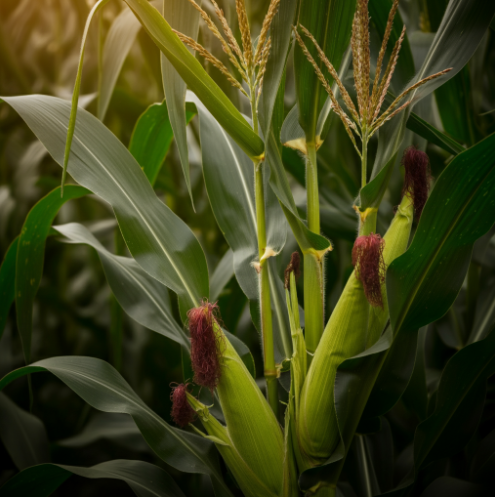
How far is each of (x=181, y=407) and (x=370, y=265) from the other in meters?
0.24

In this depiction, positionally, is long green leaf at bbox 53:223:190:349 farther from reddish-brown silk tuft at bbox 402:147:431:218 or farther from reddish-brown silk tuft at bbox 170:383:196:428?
reddish-brown silk tuft at bbox 402:147:431:218

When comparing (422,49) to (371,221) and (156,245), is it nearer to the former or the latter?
(371,221)

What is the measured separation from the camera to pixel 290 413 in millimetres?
413

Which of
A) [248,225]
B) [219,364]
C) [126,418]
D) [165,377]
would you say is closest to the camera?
[219,364]

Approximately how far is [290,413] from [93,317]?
1.72 feet

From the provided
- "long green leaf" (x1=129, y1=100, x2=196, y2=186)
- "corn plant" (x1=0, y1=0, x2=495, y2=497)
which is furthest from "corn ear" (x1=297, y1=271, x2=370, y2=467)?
"long green leaf" (x1=129, y1=100, x2=196, y2=186)

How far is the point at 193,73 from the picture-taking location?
0.34 m

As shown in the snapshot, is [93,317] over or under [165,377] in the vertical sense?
over

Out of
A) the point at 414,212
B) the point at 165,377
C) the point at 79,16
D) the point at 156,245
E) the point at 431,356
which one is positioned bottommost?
the point at 431,356

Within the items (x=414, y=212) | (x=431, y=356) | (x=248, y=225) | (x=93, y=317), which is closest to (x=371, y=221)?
(x=414, y=212)

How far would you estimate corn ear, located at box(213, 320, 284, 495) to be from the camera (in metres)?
0.40

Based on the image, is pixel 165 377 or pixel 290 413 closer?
pixel 290 413

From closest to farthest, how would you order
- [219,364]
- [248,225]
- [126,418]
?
[219,364] < [248,225] < [126,418]

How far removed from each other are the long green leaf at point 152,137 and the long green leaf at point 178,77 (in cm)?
16
